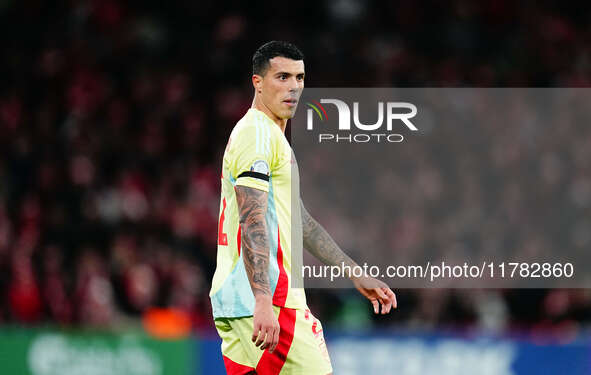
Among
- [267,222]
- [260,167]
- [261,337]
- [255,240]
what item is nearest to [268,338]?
[261,337]

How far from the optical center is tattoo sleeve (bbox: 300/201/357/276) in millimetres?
4352

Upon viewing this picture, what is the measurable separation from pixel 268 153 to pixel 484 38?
1109cm

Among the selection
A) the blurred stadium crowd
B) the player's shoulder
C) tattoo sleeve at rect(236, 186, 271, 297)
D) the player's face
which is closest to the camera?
tattoo sleeve at rect(236, 186, 271, 297)

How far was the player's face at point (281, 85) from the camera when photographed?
162 inches

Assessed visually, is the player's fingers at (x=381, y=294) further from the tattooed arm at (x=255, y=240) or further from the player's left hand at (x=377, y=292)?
the tattooed arm at (x=255, y=240)

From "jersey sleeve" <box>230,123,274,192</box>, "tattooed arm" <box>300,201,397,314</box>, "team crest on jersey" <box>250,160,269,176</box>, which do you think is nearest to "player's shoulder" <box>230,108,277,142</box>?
"jersey sleeve" <box>230,123,274,192</box>

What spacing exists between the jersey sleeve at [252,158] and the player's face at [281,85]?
203mm

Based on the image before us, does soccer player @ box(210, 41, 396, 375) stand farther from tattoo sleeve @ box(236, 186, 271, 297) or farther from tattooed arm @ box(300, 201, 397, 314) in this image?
tattooed arm @ box(300, 201, 397, 314)

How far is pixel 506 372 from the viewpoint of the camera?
8.86m

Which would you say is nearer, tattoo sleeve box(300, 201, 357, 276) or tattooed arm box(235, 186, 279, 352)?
tattooed arm box(235, 186, 279, 352)

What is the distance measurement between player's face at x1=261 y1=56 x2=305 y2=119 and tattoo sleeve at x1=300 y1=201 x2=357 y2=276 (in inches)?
19.0

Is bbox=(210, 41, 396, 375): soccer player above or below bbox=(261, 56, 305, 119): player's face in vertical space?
below

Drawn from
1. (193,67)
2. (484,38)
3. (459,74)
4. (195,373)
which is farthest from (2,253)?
(484,38)

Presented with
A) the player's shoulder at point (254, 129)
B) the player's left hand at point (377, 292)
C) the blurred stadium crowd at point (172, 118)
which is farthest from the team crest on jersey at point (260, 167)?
the blurred stadium crowd at point (172, 118)
